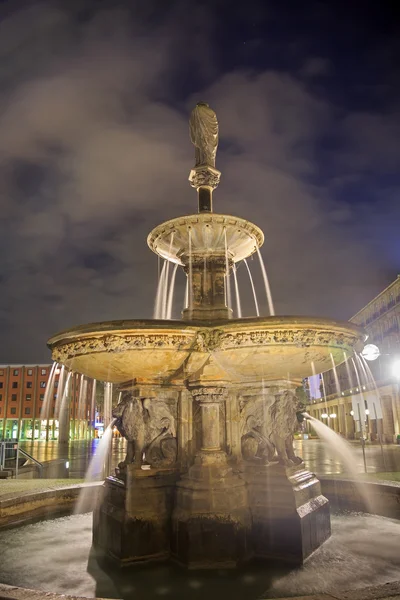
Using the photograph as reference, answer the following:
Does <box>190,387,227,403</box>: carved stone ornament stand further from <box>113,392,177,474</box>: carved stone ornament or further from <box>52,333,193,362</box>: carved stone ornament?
<box>52,333,193,362</box>: carved stone ornament

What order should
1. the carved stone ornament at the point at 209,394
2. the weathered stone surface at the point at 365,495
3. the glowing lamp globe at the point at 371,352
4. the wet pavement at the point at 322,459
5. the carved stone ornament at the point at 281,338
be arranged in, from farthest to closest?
1. the wet pavement at the point at 322,459
2. the glowing lamp globe at the point at 371,352
3. the weathered stone surface at the point at 365,495
4. the carved stone ornament at the point at 209,394
5. the carved stone ornament at the point at 281,338

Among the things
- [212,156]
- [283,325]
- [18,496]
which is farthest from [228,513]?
[212,156]

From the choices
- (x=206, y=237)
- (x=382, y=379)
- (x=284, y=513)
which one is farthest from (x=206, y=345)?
(x=382, y=379)

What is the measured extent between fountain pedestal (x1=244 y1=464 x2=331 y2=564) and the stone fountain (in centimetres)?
1

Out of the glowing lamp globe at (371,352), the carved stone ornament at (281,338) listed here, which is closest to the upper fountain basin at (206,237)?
the carved stone ornament at (281,338)

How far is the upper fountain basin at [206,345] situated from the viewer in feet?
17.0

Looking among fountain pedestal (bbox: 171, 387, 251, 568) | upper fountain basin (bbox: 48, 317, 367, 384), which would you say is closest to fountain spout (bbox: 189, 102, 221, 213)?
upper fountain basin (bbox: 48, 317, 367, 384)

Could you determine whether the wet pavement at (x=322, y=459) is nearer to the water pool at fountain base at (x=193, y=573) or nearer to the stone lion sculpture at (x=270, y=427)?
the stone lion sculpture at (x=270, y=427)

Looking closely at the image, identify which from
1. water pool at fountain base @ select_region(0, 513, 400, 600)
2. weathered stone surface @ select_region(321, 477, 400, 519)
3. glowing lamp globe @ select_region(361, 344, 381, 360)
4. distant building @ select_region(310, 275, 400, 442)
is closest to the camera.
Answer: water pool at fountain base @ select_region(0, 513, 400, 600)

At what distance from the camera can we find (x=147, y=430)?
6188mm

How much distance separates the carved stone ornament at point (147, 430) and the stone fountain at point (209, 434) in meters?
0.01

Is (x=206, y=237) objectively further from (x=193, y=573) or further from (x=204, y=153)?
(x=193, y=573)

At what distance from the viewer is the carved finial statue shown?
27.3ft

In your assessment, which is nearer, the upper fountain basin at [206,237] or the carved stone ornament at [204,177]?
the upper fountain basin at [206,237]
